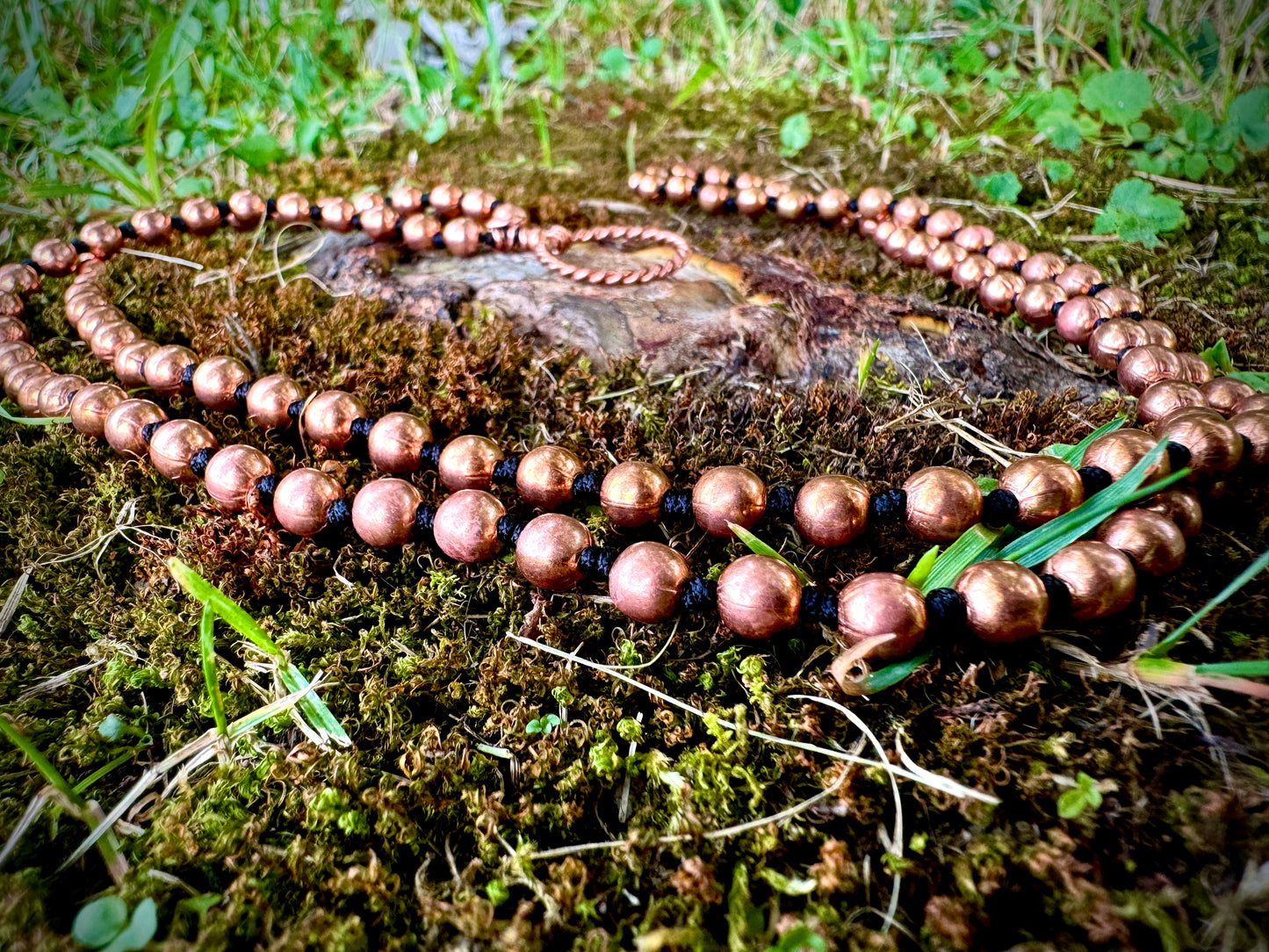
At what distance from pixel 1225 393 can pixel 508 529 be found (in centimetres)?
137

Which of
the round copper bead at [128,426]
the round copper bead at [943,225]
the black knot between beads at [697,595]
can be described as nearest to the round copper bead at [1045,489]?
the black knot between beads at [697,595]

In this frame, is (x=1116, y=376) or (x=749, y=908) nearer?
(x=749, y=908)

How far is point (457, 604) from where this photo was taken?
131 centimetres

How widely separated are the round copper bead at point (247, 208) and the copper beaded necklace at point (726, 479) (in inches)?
16.1

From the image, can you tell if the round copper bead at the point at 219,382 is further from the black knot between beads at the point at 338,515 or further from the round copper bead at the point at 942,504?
the round copper bead at the point at 942,504

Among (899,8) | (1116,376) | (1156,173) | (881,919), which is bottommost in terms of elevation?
(881,919)

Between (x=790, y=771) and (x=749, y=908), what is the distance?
0.67ft

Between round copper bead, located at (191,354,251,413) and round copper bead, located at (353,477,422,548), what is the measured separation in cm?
49

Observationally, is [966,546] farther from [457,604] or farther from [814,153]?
[814,153]

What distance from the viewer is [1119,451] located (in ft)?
4.25

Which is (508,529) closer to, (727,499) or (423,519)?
(423,519)

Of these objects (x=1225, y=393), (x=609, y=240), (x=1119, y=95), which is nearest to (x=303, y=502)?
(x=609, y=240)

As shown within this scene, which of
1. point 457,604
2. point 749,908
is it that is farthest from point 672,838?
point 457,604

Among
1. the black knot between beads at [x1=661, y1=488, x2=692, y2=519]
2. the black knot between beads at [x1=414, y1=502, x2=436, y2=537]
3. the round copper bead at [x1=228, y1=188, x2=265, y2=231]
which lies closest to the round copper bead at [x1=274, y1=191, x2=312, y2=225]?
the round copper bead at [x1=228, y1=188, x2=265, y2=231]
